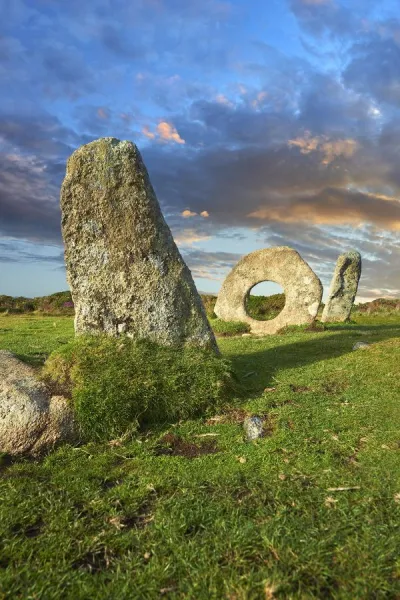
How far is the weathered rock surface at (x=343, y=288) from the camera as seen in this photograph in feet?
81.8

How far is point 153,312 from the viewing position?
8.90 metres

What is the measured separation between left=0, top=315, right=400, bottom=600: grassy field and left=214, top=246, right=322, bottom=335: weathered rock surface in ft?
43.7

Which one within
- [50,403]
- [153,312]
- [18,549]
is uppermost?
[153,312]

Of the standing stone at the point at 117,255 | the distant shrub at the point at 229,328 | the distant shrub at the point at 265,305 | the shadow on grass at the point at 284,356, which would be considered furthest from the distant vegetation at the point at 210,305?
the standing stone at the point at 117,255

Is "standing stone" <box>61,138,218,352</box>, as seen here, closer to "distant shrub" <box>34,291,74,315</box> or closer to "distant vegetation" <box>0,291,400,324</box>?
"distant vegetation" <box>0,291,400,324</box>

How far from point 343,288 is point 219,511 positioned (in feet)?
72.2

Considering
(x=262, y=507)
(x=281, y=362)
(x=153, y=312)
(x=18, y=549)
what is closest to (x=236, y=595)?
(x=262, y=507)

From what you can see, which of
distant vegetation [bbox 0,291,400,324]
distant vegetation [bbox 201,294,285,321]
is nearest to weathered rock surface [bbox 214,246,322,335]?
distant vegetation [bbox 0,291,400,324]

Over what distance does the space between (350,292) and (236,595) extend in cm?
2309

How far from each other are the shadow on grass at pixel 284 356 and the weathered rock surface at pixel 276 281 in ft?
15.2

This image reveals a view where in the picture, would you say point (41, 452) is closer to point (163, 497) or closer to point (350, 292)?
point (163, 497)

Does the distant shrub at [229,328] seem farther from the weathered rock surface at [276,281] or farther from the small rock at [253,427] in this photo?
the small rock at [253,427]

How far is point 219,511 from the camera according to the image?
452cm

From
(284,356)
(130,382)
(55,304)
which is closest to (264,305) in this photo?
(55,304)
